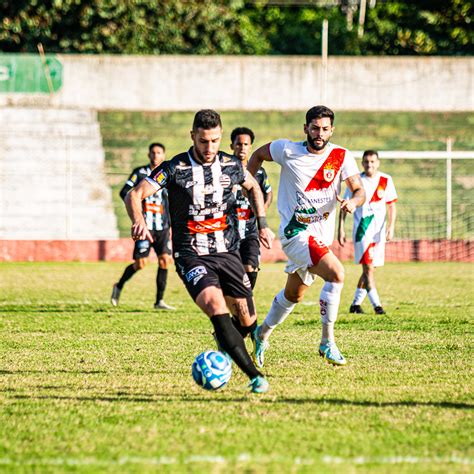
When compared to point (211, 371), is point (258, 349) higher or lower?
lower

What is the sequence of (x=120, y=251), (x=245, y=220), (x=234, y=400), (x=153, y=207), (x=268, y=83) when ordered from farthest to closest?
(x=268, y=83)
(x=120, y=251)
(x=153, y=207)
(x=245, y=220)
(x=234, y=400)

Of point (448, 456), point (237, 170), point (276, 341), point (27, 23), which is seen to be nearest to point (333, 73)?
point (27, 23)

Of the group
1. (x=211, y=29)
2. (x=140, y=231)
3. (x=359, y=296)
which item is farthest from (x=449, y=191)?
(x=140, y=231)

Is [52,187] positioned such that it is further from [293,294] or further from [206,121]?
[206,121]

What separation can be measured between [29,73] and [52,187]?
396 cm

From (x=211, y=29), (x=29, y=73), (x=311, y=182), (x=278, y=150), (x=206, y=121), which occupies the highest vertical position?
(x=211, y=29)

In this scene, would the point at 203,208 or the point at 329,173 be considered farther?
the point at 329,173

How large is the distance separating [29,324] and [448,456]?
7274 mm

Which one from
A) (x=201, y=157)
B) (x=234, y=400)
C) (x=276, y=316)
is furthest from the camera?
(x=276, y=316)

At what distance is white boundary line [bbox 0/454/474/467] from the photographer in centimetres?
477

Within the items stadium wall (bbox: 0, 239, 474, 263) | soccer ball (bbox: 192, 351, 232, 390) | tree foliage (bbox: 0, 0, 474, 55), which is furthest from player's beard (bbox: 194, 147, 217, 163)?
tree foliage (bbox: 0, 0, 474, 55)

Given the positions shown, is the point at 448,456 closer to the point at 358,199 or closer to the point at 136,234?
the point at 136,234

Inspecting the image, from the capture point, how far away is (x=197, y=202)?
7.06 metres

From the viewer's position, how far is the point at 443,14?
34.1m
